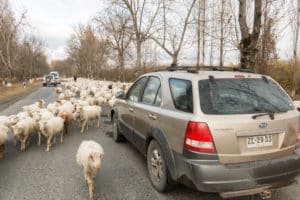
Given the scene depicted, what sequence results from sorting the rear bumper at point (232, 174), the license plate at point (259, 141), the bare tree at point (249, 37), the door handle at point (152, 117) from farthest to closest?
1. the bare tree at point (249, 37)
2. the door handle at point (152, 117)
3. the license plate at point (259, 141)
4. the rear bumper at point (232, 174)

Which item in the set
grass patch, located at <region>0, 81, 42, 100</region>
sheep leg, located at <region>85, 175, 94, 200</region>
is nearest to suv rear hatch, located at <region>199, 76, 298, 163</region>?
sheep leg, located at <region>85, 175, 94, 200</region>

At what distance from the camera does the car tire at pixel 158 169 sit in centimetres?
439

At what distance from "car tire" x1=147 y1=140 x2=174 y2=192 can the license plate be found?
1347 millimetres

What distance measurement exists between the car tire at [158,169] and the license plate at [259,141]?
135 centimetres

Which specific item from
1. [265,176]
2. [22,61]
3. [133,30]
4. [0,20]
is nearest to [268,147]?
[265,176]

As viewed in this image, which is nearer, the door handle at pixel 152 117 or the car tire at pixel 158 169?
the car tire at pixel 158 169

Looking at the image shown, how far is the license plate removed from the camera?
3.63m

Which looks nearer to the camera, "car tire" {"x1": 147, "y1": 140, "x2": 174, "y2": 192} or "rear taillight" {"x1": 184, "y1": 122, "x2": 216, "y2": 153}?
"rear taillight" {"x1": 184, "y1": 122, "x2": 216, "y2": 153}

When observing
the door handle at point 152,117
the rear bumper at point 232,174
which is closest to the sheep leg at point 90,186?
the door handle at point 152,117

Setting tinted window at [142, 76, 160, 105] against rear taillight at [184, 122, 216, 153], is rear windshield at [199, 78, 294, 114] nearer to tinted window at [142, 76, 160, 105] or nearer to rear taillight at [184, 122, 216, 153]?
rear taillight at [184, 122, 216, 153]

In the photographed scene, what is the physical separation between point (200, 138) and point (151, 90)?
6.55 ft

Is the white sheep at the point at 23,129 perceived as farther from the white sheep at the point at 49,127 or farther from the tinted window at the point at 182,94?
the tinted window at the point at 182,94

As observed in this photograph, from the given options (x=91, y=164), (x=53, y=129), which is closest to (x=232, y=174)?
(x=91, y=164)

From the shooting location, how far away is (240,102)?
378 cm
